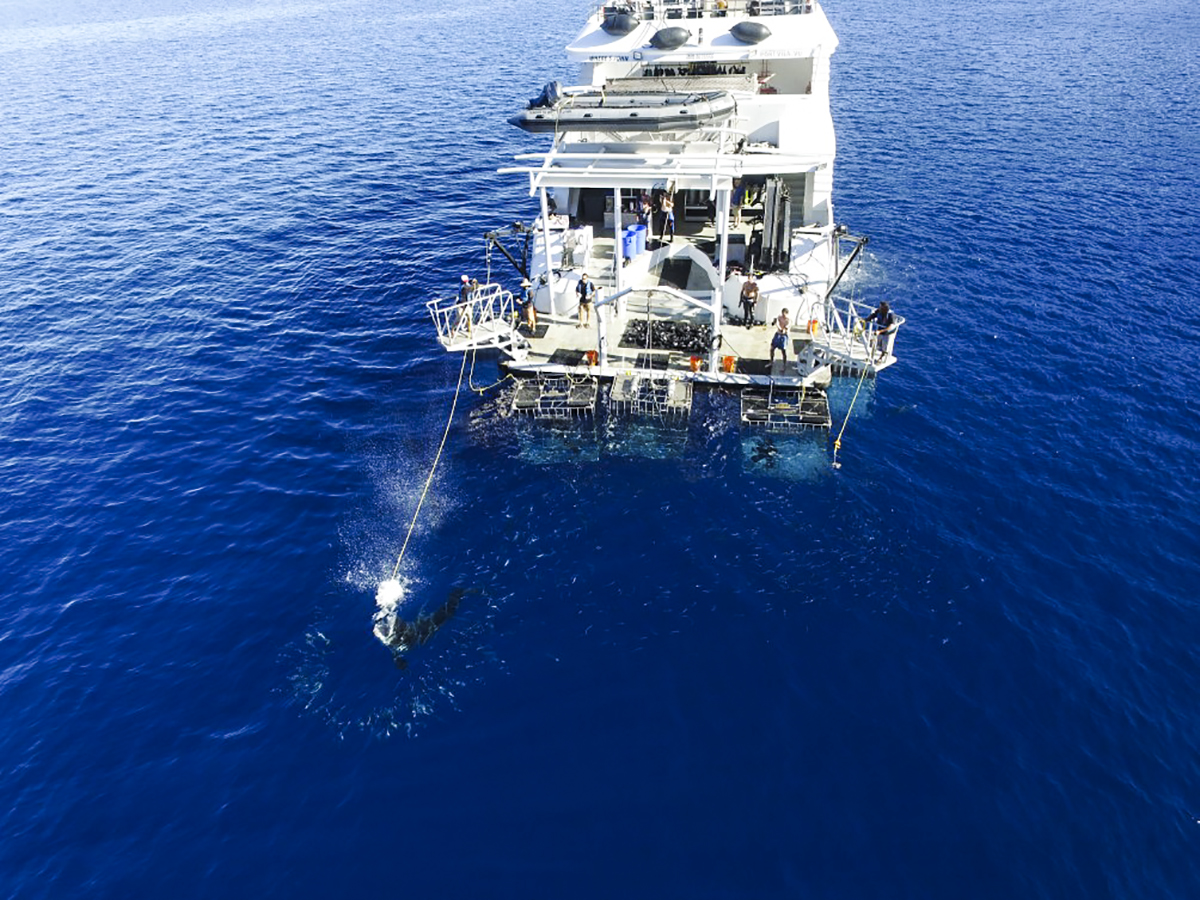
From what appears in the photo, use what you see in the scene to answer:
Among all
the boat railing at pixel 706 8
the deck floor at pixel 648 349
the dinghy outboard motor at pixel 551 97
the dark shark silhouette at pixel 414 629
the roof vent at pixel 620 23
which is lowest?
the dark shark silhouette at pixel 414 629

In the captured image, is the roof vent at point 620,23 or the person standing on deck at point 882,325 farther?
the roof vent at point 620,23

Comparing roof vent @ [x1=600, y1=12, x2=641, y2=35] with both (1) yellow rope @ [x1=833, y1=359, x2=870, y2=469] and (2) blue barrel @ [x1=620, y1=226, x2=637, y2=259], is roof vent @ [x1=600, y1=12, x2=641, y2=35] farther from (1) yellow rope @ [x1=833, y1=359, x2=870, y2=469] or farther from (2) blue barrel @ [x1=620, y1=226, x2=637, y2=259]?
(1) yellow rope @ [x1=833, y1=359, x2=870, y2=469]

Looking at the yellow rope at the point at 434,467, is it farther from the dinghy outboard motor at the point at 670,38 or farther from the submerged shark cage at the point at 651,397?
the dinghy outboard motor at the point at 670,38

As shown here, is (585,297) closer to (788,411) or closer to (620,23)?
(788,411)

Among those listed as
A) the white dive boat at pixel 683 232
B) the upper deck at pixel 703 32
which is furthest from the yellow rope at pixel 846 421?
the upper deck at pixel 703 32

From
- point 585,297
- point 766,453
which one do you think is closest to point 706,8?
point 585,297

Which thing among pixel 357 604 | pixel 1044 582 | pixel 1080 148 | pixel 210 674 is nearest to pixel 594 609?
pixel 357 604
